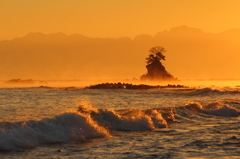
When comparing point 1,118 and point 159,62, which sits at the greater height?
point 159,62

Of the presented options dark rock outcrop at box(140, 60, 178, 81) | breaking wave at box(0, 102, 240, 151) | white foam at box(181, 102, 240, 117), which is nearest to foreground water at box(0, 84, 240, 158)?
breaking wave at box(0, 102, 240, 151)

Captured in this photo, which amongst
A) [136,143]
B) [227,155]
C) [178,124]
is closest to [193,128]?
[178,124]

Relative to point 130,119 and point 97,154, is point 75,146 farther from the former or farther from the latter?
point 130,119

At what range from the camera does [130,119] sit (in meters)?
29.7

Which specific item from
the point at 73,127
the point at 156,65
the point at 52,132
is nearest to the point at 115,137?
the point at 73,127

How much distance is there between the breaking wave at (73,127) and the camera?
69.5 feet

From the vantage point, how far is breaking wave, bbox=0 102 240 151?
21172mm

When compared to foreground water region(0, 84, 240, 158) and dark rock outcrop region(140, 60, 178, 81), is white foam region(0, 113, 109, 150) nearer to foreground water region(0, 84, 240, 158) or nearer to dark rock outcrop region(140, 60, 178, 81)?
foreground water region(0, 84, 240, 158)

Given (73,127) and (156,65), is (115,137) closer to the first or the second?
(73,127)

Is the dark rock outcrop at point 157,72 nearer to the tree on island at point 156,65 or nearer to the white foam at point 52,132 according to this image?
the tree on island at point 156,65

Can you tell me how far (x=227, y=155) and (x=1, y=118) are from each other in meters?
17.1

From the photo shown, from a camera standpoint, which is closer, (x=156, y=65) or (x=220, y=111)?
(x=220, y=111)

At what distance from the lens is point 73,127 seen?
2462 cm

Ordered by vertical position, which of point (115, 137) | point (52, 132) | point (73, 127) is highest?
point (73, 127)
